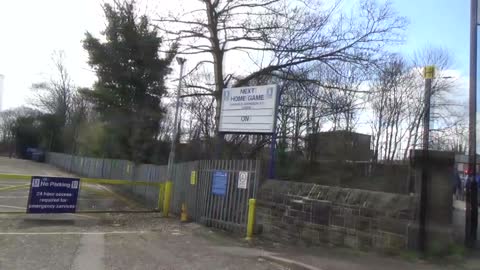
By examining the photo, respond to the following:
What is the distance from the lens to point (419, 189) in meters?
8.83

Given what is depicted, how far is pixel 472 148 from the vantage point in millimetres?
9516

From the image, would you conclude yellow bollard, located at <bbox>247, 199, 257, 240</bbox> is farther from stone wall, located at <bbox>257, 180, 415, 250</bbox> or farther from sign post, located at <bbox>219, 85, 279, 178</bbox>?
sign post, located at <bbox>219, 85, 279, 178</bbox>

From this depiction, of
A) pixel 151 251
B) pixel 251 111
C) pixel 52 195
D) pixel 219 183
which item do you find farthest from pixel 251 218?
pixel 52 195

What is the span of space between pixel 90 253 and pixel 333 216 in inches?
195

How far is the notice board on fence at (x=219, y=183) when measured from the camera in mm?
14138

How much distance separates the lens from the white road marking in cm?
842

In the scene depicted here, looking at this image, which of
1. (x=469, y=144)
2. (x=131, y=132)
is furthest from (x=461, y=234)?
(x=131, y=132)

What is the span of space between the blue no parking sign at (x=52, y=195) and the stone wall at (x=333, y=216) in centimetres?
728

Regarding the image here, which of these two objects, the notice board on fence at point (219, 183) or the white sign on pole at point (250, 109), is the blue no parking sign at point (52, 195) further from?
the white sign on pole at point (250, 109)

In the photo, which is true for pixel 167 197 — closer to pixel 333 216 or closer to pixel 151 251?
pixel 151 251

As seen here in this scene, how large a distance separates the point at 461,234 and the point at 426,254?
903 mm

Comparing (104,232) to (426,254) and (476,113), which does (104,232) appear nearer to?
(426,254)

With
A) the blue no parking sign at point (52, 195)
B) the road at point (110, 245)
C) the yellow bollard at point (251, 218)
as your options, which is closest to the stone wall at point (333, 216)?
the yellow bollard at point (251, 218)

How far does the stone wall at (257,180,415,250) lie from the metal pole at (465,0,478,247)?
1200mm
